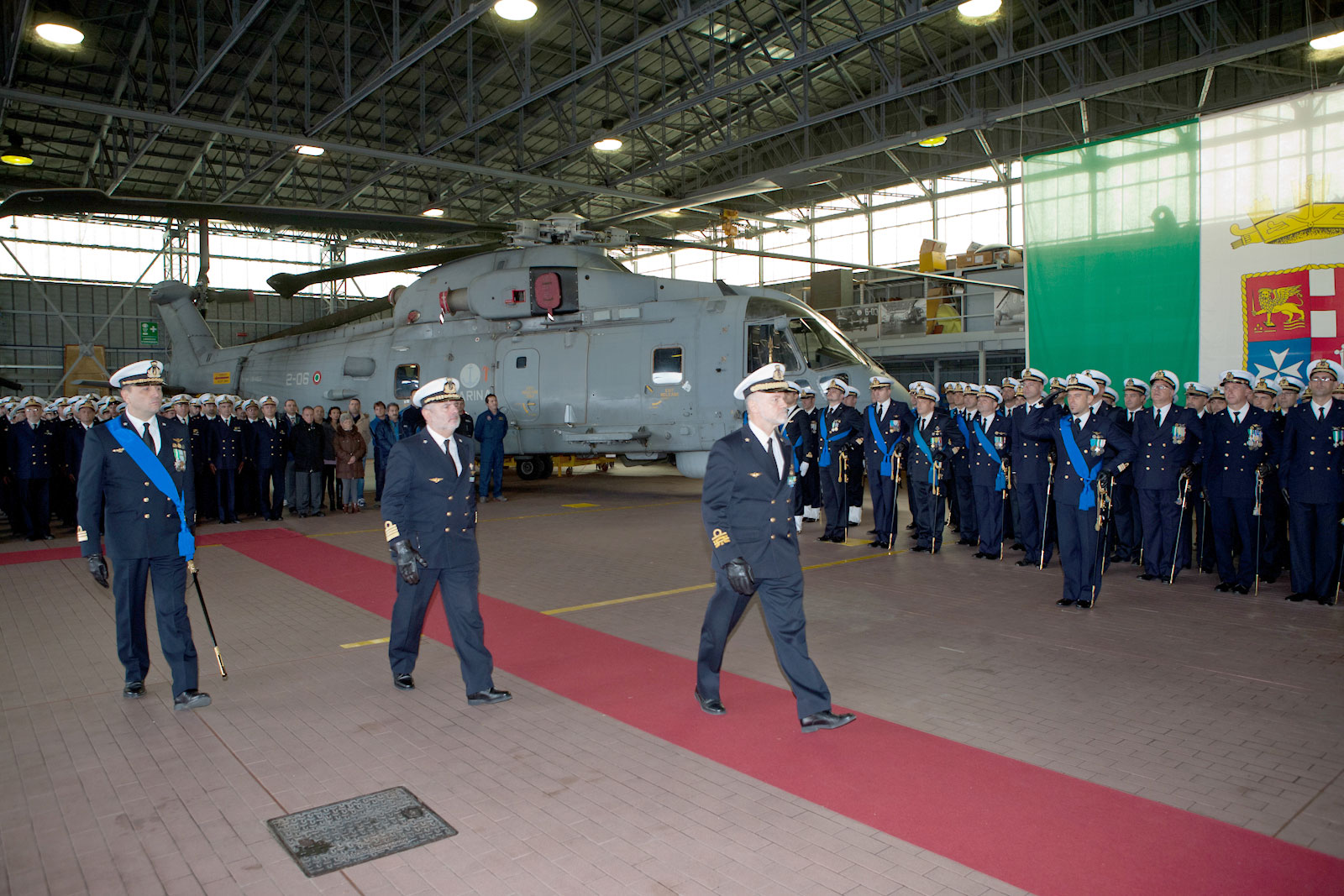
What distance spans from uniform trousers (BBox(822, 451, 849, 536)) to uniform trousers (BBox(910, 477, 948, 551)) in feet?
2.64

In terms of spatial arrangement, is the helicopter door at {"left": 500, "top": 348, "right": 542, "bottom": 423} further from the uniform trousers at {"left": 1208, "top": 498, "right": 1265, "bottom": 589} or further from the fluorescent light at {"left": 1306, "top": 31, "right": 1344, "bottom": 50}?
the fluorescent light at {"left": 1306, "top": 31, "right": 1344, "bottom": 50}

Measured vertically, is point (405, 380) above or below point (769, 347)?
below

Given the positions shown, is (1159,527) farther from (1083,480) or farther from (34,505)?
(34,505)

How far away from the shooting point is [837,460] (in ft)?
33.1

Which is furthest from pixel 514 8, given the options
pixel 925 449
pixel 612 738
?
pixel 612 738

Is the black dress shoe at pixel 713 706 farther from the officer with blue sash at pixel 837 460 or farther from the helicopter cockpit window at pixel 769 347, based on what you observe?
the helicopter cockpit window at pixel 769 347

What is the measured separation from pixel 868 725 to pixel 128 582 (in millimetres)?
3887

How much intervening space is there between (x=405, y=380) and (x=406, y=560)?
11.1 meters

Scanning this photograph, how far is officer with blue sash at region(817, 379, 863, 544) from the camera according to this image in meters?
9.94

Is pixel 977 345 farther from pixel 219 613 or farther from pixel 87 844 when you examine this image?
pixel 87 844

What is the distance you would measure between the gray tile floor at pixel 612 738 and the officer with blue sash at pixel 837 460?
2529 mm

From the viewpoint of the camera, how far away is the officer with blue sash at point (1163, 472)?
7590mm

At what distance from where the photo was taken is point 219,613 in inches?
269

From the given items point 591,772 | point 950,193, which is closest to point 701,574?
point 591,772
